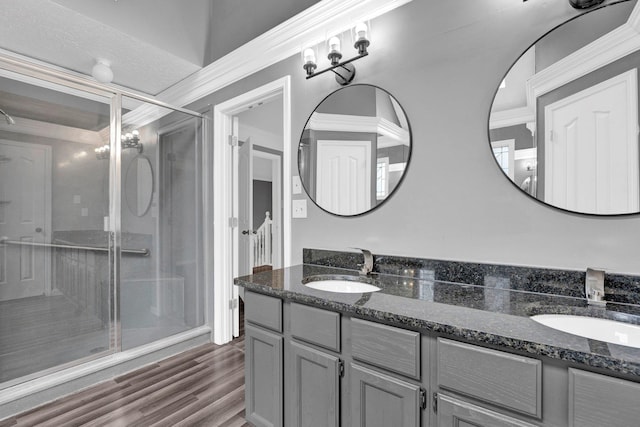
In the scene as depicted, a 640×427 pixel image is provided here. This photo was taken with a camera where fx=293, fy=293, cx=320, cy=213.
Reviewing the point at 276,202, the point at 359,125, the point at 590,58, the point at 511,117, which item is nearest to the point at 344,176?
the point at 359,125

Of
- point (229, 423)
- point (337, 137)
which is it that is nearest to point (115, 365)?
point (229, 423)

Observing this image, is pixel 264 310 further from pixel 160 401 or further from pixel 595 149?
pixel 595 149

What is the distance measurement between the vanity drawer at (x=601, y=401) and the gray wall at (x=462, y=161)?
651mm

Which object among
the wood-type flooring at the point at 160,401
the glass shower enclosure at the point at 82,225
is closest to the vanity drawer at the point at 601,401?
the wood-type flooring at the point at 160,401

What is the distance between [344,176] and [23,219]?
7.33ft

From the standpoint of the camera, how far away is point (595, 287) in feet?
3.48

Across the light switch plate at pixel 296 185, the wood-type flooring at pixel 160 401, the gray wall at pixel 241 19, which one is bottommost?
the wood-type flooring at pixel 160 401

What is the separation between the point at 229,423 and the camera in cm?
163

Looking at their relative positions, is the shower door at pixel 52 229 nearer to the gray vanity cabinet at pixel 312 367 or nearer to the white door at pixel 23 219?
the white door at pixel 23 219

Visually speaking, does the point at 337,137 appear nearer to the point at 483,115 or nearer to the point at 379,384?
the point at 483,115

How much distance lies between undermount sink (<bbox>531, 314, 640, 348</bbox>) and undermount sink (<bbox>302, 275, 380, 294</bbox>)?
759 mm

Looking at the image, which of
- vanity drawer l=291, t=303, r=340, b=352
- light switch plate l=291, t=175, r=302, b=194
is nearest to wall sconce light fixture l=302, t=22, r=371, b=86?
light switch plate l=291, t=175, r=302, b=194

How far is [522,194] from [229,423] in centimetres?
190

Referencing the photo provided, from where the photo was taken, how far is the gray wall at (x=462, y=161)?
1200mm
